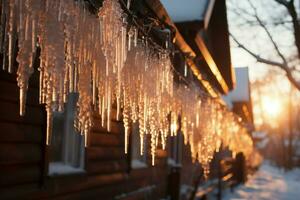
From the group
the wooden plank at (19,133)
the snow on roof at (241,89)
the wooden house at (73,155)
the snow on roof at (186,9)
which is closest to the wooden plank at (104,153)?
the wooden house at (73,155)

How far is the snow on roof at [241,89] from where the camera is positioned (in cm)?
1941

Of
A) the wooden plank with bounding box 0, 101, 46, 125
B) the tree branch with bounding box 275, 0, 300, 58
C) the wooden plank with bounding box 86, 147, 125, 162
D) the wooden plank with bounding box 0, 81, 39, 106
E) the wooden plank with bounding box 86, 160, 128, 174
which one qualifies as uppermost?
the tree branch with bounding box 275, 0, 300, 58

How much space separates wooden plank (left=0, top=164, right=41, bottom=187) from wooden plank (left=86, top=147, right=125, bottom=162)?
1.24 m

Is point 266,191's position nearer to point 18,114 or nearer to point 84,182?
point 84,182

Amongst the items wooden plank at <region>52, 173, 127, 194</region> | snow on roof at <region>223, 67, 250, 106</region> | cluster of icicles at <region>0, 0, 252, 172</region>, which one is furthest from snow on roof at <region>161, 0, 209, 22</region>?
snow on roof at <region>223, 67, 250, 106</region>

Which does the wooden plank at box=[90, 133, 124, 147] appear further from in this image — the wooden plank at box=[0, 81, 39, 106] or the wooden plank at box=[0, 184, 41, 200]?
the wooden plank at box=[0, 81, 39, 106]

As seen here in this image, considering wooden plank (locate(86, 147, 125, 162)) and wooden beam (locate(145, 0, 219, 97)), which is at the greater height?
wooden beam (locate(145, 0, 219, 97))

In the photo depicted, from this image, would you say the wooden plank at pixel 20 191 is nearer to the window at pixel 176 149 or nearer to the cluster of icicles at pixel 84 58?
the cluster of icicles at pixel 84 58

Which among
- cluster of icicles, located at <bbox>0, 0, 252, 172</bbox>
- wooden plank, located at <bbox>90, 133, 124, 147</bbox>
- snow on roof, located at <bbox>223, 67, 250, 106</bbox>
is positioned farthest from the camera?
snow on roof, located at <bbox>223, 67, 250, 106</bbox>

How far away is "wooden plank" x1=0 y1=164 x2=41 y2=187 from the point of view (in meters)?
3.71

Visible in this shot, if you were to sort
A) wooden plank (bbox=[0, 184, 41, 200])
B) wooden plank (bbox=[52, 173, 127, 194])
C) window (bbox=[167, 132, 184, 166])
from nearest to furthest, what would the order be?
wooden plank (bbox=[0, 184, 41, 200]) < wooden plank (bbox=[52, 173, 127, 194]) < window (bbox=[167, 132, 184, 166])

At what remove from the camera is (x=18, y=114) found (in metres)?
3.92

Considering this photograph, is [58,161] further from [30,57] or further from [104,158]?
[30,57]

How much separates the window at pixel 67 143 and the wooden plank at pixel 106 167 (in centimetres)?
24
